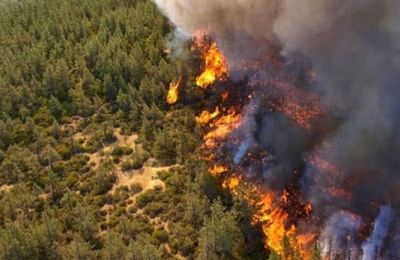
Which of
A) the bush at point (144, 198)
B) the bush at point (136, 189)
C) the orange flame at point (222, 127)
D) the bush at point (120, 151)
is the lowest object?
the bush at point (144, 198)

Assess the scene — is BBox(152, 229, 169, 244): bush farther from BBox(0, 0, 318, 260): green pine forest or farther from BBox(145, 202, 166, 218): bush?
BBox(145, 202, 166, 218): bush

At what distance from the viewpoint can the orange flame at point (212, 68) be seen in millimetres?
83938

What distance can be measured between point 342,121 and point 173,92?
28.2m

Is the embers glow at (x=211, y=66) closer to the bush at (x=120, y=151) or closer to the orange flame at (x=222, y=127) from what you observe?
the orange flame at (x=222, y=127)

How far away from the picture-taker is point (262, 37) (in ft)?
245

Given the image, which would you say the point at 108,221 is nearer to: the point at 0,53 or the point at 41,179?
the point at 41,179

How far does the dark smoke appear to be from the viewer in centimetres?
5703

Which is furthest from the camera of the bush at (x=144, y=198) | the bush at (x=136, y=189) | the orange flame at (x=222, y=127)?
the orange flame at (x=222, y=127)

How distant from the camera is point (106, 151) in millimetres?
75438

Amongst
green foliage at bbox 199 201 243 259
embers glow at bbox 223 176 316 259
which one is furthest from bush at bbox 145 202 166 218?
green foliage at bbox 199 201 243 259

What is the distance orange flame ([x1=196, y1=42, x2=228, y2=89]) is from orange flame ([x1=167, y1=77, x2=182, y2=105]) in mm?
2666

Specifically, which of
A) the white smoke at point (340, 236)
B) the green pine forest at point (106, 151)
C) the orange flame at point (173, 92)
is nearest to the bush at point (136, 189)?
the green pine forest at point (106, 151)

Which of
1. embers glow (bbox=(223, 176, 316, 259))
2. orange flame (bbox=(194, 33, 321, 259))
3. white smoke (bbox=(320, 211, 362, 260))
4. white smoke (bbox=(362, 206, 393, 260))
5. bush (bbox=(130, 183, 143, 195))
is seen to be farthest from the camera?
bush (bbox=(130, 183, 143, 195))

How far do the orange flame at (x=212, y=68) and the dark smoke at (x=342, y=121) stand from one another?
43.7 ft
